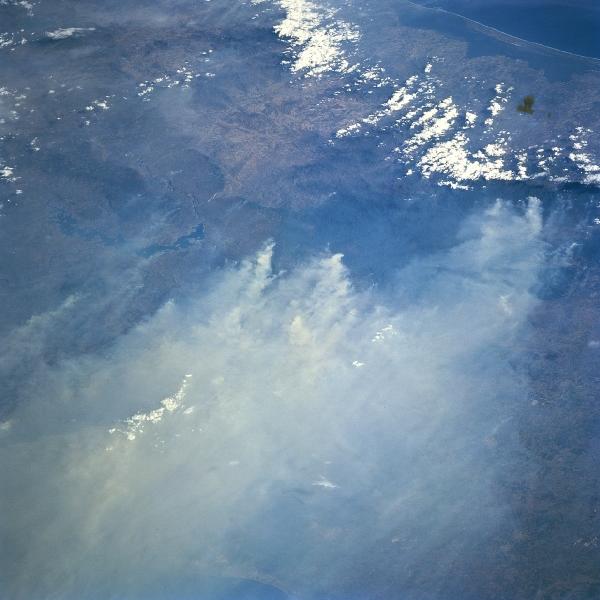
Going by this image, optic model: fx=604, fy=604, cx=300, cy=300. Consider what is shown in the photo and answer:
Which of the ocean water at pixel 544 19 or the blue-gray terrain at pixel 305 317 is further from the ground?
the ocean water at pixel 544 19

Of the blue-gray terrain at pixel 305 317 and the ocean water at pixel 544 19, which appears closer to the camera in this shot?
the blue-gray terrain at pixel 305 317

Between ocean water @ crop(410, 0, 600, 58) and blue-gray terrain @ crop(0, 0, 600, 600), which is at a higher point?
ocean water @ crop(410, 0, 600, 58)

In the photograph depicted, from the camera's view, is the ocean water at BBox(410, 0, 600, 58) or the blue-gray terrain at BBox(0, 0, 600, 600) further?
the ocean water at BBox(410, 0, 600, 58)

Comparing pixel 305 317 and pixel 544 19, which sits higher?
pixel 544 19

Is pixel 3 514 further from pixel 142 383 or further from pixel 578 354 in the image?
pixel 578 354

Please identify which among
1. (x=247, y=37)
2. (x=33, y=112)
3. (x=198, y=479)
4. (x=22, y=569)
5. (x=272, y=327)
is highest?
(x=247, y=37)

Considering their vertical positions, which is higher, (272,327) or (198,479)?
(272,327)

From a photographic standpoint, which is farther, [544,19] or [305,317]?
[544,19]

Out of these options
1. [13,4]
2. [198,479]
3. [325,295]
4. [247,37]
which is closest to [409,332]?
[325,295]
